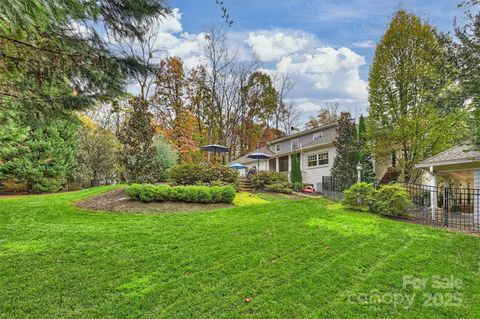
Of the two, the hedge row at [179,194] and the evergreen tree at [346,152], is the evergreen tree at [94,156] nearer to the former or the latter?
the hedge row at [179,194]

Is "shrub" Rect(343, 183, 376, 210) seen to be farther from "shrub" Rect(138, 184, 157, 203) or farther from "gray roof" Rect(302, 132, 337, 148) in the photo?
"gray roof" Rect(302, 132, 337, 148)

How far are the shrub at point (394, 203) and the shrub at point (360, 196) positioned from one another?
1.44ft

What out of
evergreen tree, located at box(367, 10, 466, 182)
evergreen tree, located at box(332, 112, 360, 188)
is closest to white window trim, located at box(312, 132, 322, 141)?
evergreen tree, located at box(367, 10, 466, 182)

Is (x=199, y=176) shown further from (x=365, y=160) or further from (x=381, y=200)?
(x=365, y=160)

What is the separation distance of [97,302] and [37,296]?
891mm

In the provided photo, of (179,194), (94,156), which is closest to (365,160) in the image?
(179,194)

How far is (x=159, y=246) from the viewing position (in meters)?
5.60

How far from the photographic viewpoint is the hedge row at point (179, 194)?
10.1 metres

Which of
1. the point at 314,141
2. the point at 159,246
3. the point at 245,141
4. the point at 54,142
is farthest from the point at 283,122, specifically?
the point at 159,246

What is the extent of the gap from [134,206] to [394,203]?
8696 millimetres

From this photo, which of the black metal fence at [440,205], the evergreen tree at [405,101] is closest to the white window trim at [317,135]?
the evergreen tree at [405,101]

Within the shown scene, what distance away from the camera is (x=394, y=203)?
29.5ft

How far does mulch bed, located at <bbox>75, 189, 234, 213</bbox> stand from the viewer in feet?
30.5

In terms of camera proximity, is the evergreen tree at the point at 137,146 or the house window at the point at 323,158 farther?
the house window at the point at 323,158
